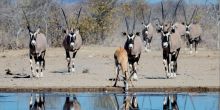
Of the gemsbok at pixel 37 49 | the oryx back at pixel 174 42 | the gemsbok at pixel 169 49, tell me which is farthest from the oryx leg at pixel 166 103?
the gemsbok at pixel 37 49

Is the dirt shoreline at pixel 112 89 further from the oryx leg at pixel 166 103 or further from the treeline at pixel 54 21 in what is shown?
the treeline at pixel 54 21

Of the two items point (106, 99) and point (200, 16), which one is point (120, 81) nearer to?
point (106, 99)

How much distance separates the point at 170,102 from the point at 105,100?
2.20 metres

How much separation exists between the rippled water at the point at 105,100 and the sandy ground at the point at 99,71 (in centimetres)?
143

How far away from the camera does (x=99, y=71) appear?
99.3ft

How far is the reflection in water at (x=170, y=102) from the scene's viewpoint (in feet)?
58.9

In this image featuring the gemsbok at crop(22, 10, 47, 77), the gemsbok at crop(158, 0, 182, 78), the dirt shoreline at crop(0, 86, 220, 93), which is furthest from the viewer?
the gemsbok at crop(22, 10, 47, 77)

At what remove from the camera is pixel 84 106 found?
18500 mm

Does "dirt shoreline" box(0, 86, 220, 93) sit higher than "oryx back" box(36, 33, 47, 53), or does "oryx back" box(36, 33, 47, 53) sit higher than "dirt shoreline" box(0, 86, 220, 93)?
"oryx back" box(36, 33, 47, 53)

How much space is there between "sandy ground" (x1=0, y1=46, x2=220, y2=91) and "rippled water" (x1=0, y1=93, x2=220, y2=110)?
1.43m

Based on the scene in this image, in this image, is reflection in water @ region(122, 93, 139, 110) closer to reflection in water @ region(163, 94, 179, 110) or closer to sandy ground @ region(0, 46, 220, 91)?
reflection in water @ region(163, 94, 179, 110)

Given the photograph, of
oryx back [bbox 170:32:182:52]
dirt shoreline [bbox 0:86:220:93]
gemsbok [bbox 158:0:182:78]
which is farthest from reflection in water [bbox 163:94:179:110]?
oryx back [bbox 170:32:182:52]

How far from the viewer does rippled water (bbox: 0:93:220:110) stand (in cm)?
1825

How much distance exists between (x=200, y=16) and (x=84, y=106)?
39474mm
